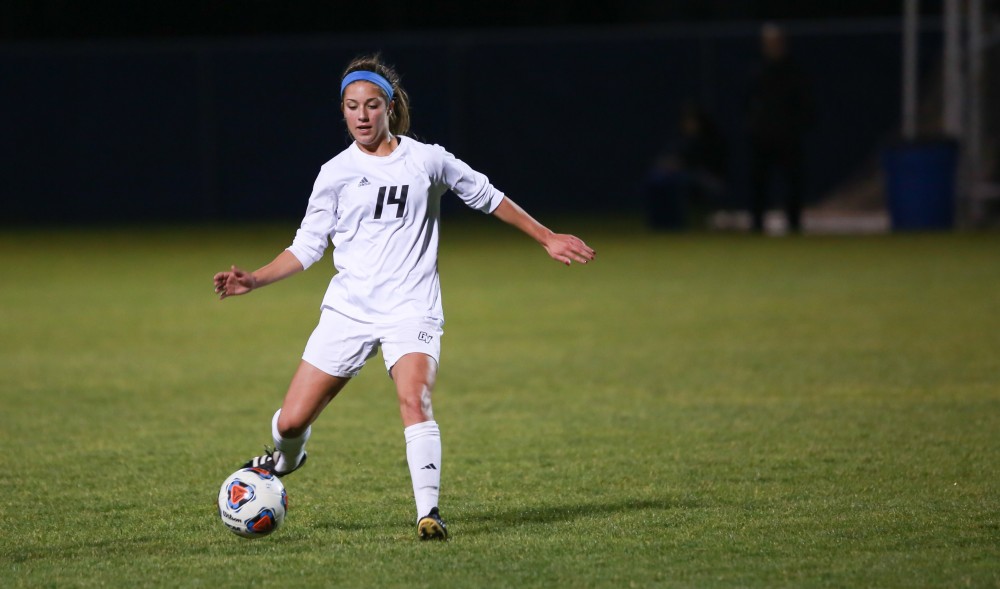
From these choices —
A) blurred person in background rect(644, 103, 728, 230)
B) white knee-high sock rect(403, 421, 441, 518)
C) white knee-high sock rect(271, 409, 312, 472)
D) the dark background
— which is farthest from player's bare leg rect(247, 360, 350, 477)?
the dark background

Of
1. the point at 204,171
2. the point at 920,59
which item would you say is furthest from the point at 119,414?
the point at 920,59

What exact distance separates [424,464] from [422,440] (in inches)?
3.5

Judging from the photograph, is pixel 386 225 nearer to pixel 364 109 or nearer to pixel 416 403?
pixel 364 109

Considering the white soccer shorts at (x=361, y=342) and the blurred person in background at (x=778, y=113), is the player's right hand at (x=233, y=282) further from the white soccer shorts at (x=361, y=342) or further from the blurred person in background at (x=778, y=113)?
the blurred person in background at (x=778, y=113)

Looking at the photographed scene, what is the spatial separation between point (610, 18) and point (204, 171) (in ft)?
31.2

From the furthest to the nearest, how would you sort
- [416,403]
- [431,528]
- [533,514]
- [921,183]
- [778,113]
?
1. [921,183]
2. [778,113]
3. [533,514]
4. [416,403]
5. [431,528]

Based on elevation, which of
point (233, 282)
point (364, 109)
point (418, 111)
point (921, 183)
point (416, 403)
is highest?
point (418, 111)

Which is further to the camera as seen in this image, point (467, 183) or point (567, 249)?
point (467, 183)

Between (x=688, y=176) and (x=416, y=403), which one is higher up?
(x=688, y=176)

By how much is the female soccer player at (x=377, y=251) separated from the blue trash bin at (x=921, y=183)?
A: 16.0 meters

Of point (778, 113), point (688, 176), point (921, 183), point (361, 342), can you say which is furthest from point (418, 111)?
point (361, 342)

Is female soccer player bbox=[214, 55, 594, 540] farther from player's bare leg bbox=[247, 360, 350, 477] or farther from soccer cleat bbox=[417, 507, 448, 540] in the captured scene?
soccer cleat bbox=[417, 507, 448, 540]

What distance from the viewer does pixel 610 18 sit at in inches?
1259

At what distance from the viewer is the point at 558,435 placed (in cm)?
795
